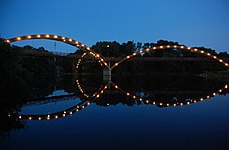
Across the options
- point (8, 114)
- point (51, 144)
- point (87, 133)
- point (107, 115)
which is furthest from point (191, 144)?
point (8, 114)

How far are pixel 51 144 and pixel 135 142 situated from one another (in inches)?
89.5

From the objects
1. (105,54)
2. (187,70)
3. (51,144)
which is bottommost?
(51,144)

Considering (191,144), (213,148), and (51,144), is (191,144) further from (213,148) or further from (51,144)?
(51,144)

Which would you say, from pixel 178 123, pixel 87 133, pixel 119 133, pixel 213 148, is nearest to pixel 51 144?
pixel 87 133

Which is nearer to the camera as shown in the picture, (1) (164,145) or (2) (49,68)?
(1) (164,145)

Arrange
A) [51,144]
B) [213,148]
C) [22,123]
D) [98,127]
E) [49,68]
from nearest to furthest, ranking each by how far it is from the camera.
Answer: [213,148] < [51,144] < [98,127] < [22,123] < [49,68]

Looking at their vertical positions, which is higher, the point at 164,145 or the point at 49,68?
the point at 49,68

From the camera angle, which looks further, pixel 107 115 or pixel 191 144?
pixel 107 115

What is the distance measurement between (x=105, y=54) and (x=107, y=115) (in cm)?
7214

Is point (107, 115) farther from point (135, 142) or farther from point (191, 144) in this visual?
point (191, 144)

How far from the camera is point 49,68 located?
77.8m

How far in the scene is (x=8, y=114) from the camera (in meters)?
10.9

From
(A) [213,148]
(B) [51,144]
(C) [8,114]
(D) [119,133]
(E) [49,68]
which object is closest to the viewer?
(A) [213,148]


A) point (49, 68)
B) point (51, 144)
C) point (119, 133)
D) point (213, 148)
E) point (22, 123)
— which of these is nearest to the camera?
point (213, 148)
